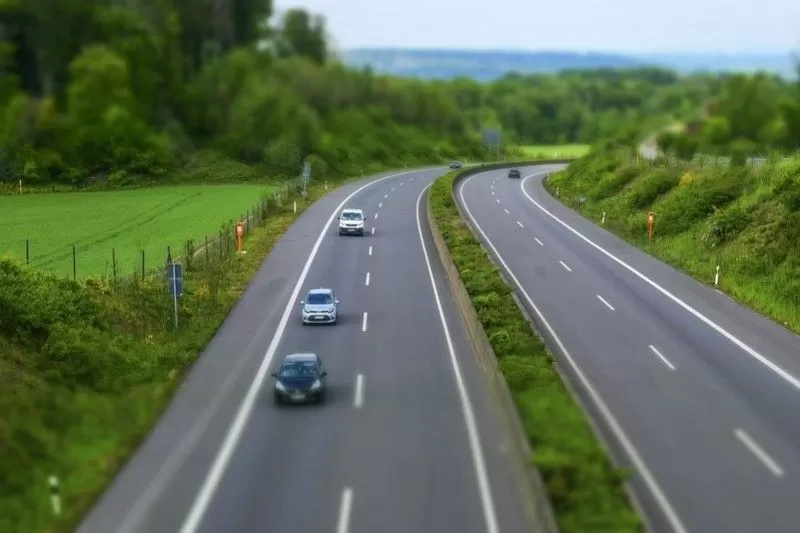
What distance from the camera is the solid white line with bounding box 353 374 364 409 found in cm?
2508

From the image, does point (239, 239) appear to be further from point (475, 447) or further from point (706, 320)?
point (475, 447)

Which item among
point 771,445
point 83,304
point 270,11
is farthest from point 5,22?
point 771,445

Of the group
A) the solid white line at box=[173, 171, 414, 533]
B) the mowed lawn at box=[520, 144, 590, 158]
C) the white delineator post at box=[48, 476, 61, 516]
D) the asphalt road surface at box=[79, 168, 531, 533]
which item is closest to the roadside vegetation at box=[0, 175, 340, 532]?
the white delineator post at box=[48, 476, 61, 516]

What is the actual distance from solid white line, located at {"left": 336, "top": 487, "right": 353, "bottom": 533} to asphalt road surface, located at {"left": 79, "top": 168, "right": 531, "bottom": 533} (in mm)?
37

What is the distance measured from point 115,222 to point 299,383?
4172cm

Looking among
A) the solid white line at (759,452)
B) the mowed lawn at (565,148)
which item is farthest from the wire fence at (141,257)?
the solid white line at (759,452)

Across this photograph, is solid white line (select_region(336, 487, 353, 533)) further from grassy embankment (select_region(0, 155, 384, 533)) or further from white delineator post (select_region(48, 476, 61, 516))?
white delineator post (select_region(48, 476, 61, 516))

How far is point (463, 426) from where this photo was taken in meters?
23.0

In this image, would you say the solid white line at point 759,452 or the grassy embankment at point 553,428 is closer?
the grassy embankment at point 553,428

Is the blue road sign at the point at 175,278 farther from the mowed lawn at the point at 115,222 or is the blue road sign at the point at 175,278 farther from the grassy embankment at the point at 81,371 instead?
the mowed lawn at the point at 115,222

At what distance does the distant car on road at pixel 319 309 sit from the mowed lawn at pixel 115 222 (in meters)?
10.2

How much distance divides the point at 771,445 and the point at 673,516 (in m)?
5.11

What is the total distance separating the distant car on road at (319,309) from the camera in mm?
33562

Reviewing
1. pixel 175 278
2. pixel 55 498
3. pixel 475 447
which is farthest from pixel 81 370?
pixel 475 447
